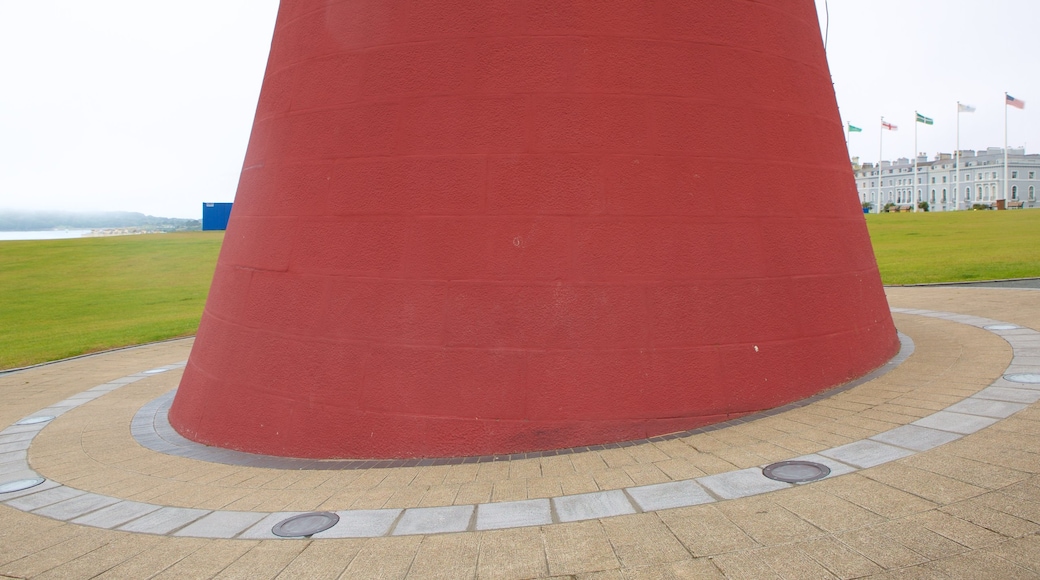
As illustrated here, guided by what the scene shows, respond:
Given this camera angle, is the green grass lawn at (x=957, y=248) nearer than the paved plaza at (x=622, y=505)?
No

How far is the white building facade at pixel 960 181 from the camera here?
102250 mm

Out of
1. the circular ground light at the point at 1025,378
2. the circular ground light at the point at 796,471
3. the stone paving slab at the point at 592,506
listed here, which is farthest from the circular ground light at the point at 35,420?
the circular ground light at the point at 1025,378

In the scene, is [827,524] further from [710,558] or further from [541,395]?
[541,395]

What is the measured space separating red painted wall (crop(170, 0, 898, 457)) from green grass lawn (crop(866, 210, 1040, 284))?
16287 millimetres

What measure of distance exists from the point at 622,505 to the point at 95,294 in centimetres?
3422

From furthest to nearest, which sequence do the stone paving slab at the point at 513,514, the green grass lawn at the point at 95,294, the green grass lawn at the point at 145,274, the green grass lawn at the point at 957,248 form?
the green grass lawn at the point at 957,248 < the green grass lawn at the point at 145,274 < the green grass lawn at the point at 95,294 < the stone paving slab at the point at 513,514

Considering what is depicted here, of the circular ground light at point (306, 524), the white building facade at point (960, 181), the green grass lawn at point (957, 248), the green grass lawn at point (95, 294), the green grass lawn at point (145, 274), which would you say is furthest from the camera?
the white building facade at point (960, 181)

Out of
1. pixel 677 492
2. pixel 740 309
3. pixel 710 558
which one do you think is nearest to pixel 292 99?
pixel 740 309

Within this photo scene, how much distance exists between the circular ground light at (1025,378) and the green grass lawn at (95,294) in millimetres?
18967

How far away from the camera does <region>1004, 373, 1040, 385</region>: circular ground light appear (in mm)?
6773

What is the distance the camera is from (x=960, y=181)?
352 ft

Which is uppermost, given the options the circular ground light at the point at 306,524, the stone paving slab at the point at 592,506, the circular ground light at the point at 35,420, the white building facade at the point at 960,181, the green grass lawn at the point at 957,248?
the white building facade at the point at 960,181

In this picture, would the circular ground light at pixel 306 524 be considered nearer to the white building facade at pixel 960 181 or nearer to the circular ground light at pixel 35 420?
the circular ground light at pixel 35 420

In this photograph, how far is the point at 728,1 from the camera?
284 inches
